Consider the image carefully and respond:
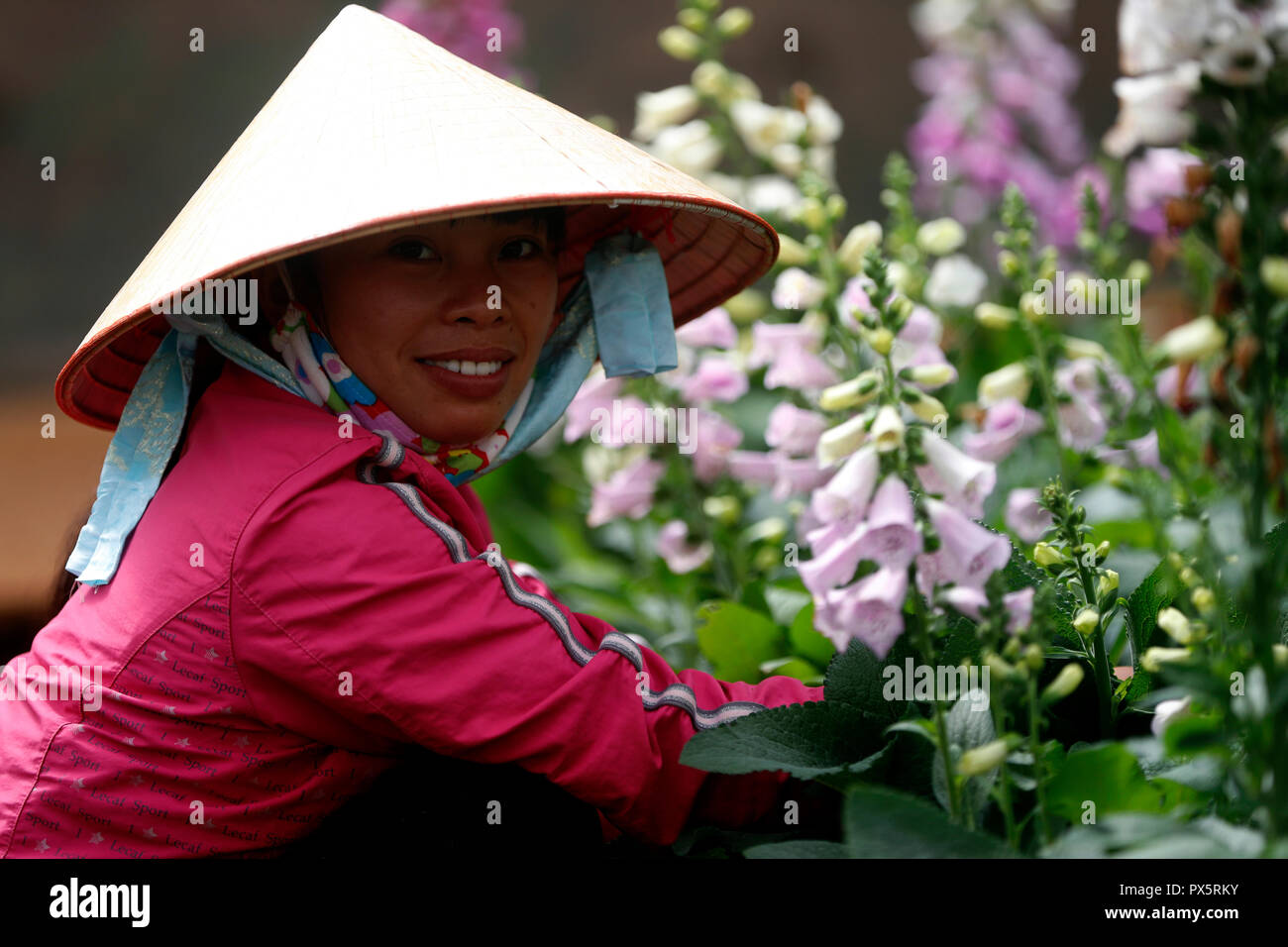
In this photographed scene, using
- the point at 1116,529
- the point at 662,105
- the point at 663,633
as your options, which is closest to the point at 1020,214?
the point at 1116,529

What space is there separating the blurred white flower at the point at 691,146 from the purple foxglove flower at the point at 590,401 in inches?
19.1

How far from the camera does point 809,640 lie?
5.82ft

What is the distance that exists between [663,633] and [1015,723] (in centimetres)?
121

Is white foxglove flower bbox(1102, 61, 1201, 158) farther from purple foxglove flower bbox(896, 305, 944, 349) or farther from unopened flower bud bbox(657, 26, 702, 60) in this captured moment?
unopened flower bud bbox(657, 26, 702, 60)

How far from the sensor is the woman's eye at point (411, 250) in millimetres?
1459

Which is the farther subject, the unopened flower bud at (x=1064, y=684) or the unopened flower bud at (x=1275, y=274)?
the unopened flower bud at (x=1064, y=684)

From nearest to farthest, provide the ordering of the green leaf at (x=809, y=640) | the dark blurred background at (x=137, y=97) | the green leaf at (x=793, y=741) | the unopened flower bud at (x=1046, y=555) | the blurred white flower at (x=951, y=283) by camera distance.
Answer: the green leaf at (x=793, y=741)
the unopened flower bud at (x=1046, y=555)
the green leaf at (x=809, y=640)
the blurred white flower at (x=951, y=283)
the dark blurred background at (x=137, y=97)

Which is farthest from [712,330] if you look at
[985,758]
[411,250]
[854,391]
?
[985,758]

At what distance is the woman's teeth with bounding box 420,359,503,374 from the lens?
4.95 ft

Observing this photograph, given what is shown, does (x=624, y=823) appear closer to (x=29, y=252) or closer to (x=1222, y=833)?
(x=1222, y=833)

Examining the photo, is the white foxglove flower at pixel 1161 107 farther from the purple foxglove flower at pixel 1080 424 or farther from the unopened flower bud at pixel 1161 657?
the purple foxglove flower at pixel 1080 424

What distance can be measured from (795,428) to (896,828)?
37.6 inches
